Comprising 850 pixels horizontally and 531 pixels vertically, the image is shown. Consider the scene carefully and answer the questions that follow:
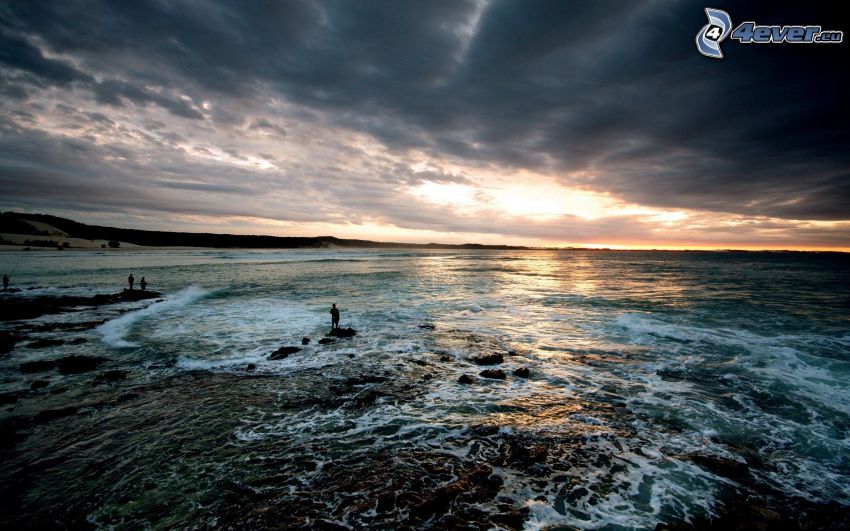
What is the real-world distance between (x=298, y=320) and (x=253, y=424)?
1342 cm

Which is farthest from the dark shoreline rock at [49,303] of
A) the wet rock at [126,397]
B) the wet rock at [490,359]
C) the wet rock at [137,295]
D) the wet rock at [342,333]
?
the wet rock at [490,359]

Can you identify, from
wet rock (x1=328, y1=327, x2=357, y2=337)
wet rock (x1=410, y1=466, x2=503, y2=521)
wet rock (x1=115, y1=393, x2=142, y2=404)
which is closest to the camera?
wet rock (x1=410, y1=466, x2=503, y2=521)

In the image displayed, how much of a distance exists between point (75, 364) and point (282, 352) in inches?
275

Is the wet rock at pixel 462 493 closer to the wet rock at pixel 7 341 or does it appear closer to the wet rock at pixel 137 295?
the wet rock at pixel 7 341

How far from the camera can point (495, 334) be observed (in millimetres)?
18109

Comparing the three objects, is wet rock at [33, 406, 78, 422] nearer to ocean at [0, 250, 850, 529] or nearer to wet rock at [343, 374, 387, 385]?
ocean at [0, 250, 850, 529]

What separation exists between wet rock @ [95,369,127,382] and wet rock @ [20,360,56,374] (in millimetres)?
2462

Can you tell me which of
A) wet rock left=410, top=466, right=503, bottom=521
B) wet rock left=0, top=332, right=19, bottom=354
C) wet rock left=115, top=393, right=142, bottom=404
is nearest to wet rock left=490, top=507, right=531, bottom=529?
wet rock left=410, top=466, right=503, bottom=521

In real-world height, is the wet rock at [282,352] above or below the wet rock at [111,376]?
above

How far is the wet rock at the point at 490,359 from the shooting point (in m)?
13.3

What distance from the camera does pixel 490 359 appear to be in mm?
13445

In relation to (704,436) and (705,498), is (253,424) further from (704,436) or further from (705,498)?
(704,436)

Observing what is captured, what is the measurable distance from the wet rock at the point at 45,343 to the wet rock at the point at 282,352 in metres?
9.99

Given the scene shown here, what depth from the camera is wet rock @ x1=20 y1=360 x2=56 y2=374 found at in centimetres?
1196
